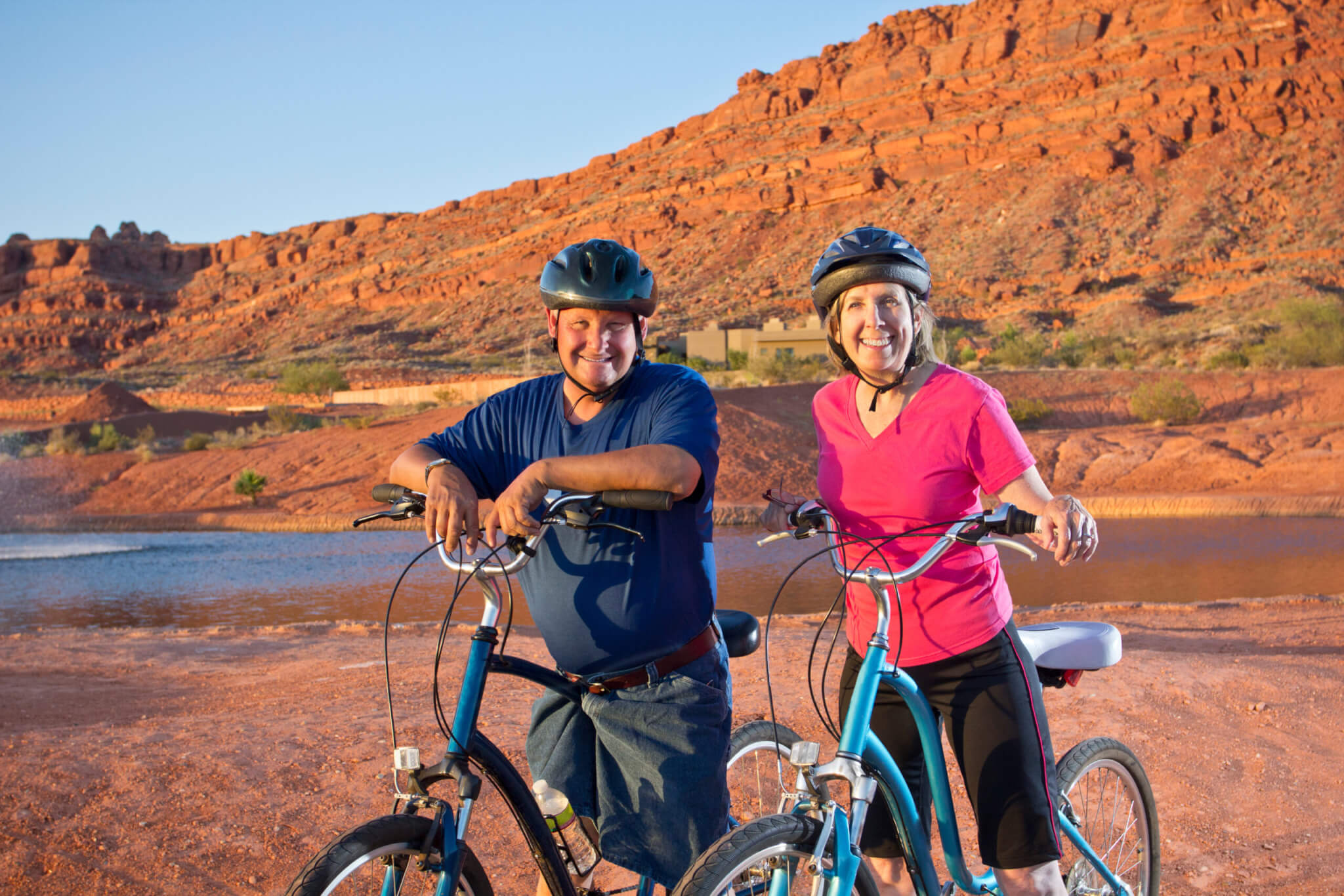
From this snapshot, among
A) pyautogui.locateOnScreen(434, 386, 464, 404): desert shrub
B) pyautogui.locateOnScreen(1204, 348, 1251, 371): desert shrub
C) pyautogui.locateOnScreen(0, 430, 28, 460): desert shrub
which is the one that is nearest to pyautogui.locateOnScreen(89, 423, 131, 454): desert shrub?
pyautogui.locateOnScreen(0, 430, 28, 460): desert shrub

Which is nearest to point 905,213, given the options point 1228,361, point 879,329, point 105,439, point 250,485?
point 1228,361

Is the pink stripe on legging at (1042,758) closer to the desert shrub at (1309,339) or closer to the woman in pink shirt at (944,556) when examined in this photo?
the woman in pink shirt at (944,556)

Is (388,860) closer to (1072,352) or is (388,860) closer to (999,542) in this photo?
(999,542)

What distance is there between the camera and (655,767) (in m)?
2.27

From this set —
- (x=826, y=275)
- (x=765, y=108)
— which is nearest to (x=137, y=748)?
(x=826, y=275)

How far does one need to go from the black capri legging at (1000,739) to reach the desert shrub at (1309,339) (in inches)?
1573

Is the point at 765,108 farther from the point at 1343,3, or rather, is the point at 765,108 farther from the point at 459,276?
the point at 1343,3

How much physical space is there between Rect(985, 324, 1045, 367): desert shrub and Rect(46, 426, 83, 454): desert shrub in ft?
111

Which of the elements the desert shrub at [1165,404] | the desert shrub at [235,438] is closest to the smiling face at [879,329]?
the desert shrub at [1165,404]

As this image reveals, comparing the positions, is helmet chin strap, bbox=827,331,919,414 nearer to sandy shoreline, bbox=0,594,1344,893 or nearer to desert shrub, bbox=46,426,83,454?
sandy shoreline, bbox=0,594,1344,893

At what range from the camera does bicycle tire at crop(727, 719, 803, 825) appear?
2.74 m

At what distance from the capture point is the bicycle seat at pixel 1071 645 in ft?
8.74

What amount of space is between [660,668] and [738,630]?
367 mm

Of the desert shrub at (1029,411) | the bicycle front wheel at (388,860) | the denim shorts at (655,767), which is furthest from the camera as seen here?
the desert shrub at (1029,411)
